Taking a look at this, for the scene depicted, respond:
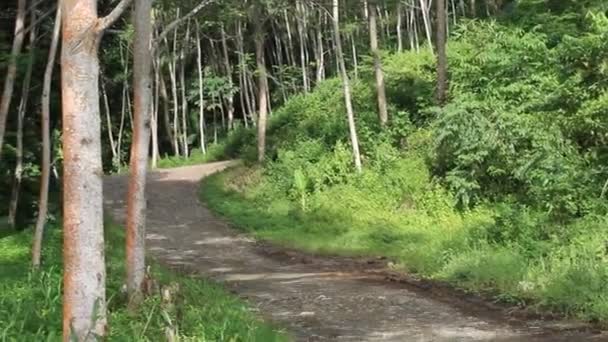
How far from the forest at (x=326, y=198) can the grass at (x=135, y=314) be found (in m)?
0.04

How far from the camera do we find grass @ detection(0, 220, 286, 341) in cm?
729

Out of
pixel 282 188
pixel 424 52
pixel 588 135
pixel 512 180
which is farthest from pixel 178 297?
pixel 424 52

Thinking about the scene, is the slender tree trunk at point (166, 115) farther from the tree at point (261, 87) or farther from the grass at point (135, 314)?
the grass at point (135, 314)

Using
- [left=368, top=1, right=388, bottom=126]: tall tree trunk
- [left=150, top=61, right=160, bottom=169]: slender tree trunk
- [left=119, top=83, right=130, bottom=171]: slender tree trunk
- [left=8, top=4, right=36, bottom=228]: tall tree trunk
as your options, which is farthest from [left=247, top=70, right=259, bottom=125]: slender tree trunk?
[left=8, top=4, right=36, bottom=228]: tall tree trunk

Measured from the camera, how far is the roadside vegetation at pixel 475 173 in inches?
449

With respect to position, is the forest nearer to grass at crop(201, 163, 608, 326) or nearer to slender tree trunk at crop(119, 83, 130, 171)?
grass at crop(201, 163, 608, 326)

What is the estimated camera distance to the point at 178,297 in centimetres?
904

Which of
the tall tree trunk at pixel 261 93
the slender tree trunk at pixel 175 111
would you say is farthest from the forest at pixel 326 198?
the slender tree trunk at pixel 175 111

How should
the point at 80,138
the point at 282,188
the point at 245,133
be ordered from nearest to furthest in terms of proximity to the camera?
the point at 80,138
the point at 282,188
the point at 245,133

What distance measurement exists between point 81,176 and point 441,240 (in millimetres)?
9838

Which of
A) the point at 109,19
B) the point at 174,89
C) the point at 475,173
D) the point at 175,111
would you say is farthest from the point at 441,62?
the point at 175,111

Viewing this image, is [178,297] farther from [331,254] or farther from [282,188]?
[282,188]

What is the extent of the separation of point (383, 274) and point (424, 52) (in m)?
19.0

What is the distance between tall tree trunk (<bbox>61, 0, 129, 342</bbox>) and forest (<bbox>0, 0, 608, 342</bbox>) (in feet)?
0.04
